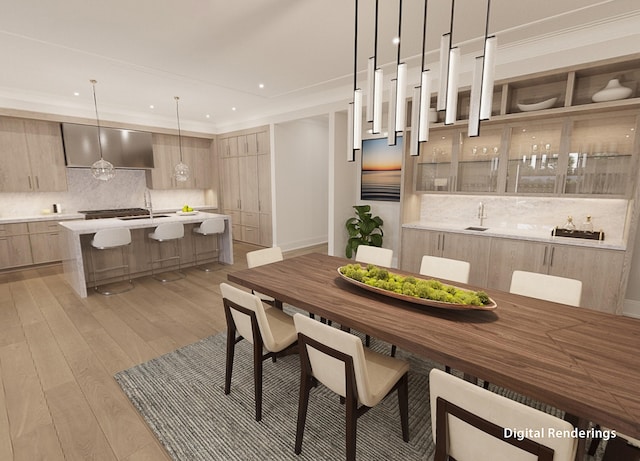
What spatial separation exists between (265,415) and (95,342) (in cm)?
200

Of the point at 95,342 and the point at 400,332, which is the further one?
the point at 95,342

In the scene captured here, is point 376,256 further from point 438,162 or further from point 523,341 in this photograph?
point 438,162

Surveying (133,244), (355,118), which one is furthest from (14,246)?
(355,118)

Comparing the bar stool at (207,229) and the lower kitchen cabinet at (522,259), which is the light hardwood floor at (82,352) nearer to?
the bar stool at (207,229)

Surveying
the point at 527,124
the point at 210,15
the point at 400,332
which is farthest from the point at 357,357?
the point at 527,124

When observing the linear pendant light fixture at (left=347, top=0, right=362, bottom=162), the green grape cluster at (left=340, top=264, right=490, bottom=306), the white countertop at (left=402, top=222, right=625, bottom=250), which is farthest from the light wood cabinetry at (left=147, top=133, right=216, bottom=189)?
the green grape cluster at (left=340, top=264, right=490, bottom=306)

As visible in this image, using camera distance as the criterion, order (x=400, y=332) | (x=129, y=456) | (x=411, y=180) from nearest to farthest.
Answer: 1. (x=400, y=332)
2. (x=129, y=456)
3. (x=411, y=180)

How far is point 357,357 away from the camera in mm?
1397

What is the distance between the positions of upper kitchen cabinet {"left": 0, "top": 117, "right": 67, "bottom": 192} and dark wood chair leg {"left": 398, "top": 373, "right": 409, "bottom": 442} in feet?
22.1

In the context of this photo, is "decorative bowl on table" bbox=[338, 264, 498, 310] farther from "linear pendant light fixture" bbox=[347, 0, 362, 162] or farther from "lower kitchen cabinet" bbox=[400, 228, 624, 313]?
"lower kitchen cabinet" bbox=[400, 228, 624, 313]

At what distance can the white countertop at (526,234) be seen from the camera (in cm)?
312

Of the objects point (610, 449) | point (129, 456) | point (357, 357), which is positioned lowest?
point (129, 456)

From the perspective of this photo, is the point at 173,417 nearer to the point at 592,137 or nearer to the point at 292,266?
the point at 292,266

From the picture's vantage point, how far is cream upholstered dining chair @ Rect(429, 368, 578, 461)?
0.91 metres
